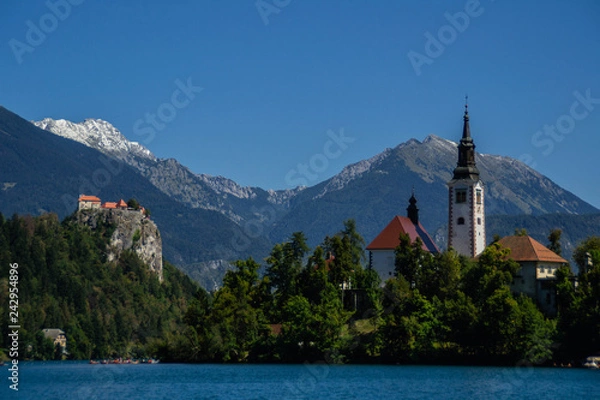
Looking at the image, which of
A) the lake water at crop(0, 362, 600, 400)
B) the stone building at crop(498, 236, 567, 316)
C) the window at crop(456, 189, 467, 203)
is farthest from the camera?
the window at crop(456, 189, 467, 203)

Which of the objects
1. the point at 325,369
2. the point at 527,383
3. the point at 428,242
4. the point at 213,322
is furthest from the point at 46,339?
the point at 527,383

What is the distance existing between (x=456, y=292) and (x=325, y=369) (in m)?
21.1

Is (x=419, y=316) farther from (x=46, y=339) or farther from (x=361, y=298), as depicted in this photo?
(x=46, y=339)

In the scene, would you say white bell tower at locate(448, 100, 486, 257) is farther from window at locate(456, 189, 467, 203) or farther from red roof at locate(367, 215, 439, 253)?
red roof at locate(367, 215, 439, 253)

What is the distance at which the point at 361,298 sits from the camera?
5236 inches

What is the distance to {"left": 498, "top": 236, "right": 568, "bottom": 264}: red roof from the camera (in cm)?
12450

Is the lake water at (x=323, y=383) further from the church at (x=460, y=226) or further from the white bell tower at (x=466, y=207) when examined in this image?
the white bell tower at (x=466, y=207)

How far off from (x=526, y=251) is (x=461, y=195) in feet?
65.4

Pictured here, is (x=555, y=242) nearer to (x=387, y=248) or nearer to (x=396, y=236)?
(x=396, y=236)

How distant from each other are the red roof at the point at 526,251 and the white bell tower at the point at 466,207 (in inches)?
438

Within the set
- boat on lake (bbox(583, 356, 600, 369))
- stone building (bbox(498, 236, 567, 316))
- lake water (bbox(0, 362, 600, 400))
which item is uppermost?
stone building (bbox(498, 236, 567, 316))

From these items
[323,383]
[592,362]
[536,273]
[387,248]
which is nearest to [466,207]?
[387,248]

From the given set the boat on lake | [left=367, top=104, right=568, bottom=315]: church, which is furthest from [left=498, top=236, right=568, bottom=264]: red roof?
the boat on lake

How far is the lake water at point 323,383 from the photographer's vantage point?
3211 inches
